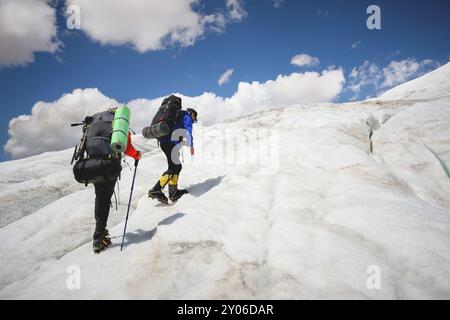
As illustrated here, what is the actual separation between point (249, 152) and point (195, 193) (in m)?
4.81

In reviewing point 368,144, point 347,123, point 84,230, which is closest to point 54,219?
point 84,230

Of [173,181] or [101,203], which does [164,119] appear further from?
[101,203]

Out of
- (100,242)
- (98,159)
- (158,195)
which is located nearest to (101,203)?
(100,242)

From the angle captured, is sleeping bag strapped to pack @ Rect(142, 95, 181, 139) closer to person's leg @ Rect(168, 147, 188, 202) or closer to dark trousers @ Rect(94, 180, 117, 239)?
person's leg @ Rect(168, 147, 188, 202)

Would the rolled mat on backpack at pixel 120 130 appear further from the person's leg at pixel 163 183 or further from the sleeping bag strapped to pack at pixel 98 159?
the person's leg at pixel 163 183

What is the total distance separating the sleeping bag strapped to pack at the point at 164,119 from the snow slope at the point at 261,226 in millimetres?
2702

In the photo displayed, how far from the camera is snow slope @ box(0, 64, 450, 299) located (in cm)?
548

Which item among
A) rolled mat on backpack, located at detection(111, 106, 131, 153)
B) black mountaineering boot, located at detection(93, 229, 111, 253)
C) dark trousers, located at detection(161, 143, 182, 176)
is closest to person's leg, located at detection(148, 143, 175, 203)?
dark trousers, located at detection(161, 143, 182, 176)

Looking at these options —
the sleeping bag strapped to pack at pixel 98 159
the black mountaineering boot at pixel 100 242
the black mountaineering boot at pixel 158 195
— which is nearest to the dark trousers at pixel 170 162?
the black mountaineering boot at pixel 158 195

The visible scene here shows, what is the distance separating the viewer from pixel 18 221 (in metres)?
9.93

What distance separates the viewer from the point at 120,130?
700cm

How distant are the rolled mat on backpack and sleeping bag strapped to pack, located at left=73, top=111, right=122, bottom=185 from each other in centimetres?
33

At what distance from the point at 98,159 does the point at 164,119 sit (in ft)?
11.1

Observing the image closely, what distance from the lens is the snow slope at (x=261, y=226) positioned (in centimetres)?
548
